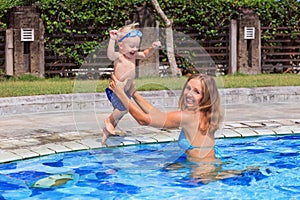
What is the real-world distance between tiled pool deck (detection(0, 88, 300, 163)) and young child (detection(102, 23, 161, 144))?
24 centimetres

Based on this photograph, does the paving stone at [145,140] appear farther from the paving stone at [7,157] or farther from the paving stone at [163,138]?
the paving stone at [7,157]

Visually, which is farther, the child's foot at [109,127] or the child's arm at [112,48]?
the child's foot at [109,127]

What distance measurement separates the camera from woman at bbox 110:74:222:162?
5219mm

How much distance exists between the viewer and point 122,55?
641 centimetres

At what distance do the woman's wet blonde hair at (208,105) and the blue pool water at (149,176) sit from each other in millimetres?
436

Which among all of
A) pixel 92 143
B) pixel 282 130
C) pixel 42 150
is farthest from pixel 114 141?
pixel 282 130

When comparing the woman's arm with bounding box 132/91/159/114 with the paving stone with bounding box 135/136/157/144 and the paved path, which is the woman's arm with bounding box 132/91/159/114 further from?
the paving stone with bounding box 135/136/157/144

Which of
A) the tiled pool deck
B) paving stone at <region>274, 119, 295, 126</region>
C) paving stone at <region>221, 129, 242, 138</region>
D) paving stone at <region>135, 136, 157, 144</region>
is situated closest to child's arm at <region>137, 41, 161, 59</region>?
the tiled pool deck

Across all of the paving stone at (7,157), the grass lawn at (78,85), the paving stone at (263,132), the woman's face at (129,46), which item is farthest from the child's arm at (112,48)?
the paving stone at (263,132)

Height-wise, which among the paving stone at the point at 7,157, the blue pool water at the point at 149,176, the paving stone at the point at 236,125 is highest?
the paving stone at the point at 236,125

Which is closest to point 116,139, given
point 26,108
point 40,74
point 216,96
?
point 216,96

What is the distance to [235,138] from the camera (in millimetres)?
7480

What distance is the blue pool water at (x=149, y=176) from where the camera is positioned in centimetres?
519

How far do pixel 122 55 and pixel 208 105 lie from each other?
1.39 meters
